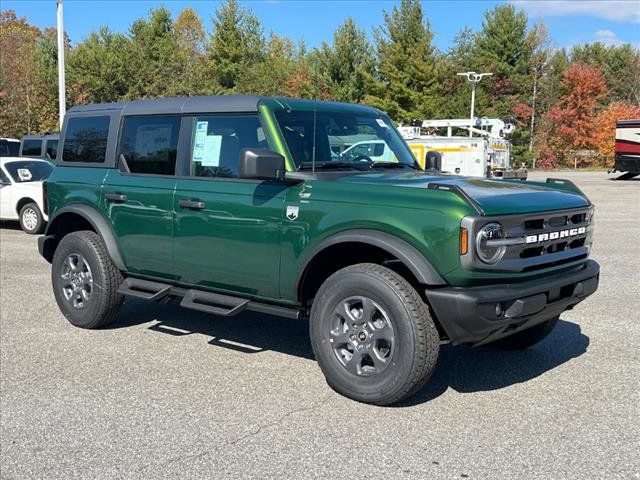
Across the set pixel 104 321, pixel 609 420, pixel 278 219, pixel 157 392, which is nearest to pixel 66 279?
pixel 104 321

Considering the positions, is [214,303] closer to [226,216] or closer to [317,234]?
[226,216]

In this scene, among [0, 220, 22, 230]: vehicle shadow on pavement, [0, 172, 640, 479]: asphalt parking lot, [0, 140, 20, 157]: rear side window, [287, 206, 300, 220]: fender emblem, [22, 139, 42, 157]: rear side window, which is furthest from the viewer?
[0, 140, 20, 157]: rear side window

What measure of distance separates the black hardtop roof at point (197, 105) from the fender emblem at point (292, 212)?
91cm

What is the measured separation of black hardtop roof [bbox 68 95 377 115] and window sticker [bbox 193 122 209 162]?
12 centimetres

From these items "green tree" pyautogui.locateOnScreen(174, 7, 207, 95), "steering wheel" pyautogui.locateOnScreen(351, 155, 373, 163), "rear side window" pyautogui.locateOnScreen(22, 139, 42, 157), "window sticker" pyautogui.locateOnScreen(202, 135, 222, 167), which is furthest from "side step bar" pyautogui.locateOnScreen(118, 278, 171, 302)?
"green tree" pyautogui.locateOnScreen(174, 7, 207, 95)

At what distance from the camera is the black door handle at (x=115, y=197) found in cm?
589

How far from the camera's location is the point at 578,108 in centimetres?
5494

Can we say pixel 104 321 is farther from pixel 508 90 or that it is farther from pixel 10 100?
pixel 508 90

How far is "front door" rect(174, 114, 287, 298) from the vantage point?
16.2ft

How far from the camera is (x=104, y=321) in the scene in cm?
629

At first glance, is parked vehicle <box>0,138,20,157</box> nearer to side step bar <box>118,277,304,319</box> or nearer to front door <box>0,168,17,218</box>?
front door <box>0,168,17,218</box>

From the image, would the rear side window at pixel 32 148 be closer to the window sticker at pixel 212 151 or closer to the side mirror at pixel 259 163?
the window sticker at pixel 212 151

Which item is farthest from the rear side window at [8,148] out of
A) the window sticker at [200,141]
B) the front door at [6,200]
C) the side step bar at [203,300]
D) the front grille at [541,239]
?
the front grille at [541,239]

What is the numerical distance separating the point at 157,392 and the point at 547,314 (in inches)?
104
